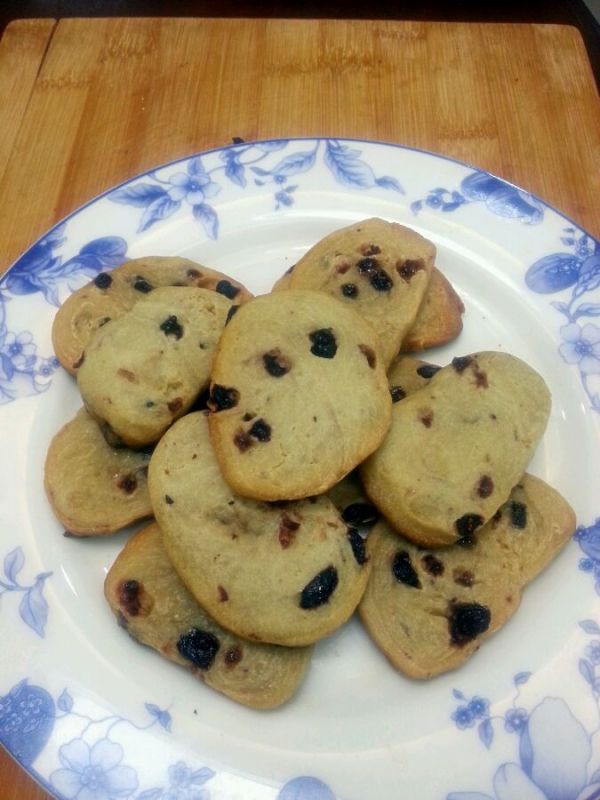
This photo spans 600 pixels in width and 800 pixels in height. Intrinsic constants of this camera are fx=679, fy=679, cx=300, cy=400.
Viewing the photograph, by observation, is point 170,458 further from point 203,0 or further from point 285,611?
point 203,0

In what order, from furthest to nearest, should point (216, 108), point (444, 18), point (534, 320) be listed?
point (444, 18) → point (216, 108) → point (534, 320)

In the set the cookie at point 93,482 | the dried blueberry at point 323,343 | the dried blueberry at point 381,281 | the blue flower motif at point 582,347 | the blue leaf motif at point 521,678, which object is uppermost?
the dried blueberry at point 323,343

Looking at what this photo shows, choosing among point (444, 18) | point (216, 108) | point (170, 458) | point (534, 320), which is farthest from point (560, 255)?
point (444, 18)

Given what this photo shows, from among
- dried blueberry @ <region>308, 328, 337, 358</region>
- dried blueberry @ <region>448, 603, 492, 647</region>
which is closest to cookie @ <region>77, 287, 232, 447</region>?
dried blueberry @ <region>308, 328, 337, 358</region>

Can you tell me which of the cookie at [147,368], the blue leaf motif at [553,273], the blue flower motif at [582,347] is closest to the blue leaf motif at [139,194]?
the cookie at [147,368]

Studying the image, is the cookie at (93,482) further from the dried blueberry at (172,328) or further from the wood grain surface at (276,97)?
the wood grain surface at (276,97)

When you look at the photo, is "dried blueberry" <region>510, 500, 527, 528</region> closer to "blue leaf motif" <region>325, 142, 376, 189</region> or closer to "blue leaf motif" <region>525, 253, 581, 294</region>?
"blue leaf motif" <region>525, 253, 581, 294</region>

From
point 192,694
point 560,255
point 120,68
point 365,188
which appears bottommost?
point 192,694
